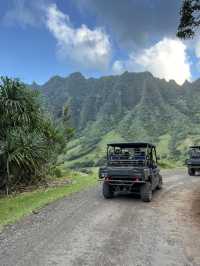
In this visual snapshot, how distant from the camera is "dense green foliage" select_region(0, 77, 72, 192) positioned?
13.6 meters

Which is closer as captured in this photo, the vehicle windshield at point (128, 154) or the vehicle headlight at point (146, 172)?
the vehicle headlight at point (146, 172)

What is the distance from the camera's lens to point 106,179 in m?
11.3

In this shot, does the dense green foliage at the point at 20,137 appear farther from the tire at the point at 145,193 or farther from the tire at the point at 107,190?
the tire at the point at 145,193

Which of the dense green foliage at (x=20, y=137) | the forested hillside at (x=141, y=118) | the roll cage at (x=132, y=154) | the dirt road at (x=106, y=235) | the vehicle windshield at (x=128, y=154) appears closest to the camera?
the dirt road at (x=106, y=235)

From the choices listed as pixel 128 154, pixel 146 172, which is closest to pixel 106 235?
pixel 146 172

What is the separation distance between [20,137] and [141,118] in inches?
5719

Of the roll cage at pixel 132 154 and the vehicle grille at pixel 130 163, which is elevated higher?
the roll cage at pixel 132 154

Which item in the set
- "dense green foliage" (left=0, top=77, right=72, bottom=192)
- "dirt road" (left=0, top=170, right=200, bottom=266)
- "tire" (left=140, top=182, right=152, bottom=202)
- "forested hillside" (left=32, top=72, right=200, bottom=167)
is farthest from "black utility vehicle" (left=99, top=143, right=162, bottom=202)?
"forested hillside" (left=32, top=72, right=200, bottom=167)

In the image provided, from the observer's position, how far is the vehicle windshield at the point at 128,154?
1202cm

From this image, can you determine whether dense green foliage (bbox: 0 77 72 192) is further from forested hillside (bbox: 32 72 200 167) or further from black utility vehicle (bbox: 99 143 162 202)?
forested hillside (bbox: 32 72 200 167)

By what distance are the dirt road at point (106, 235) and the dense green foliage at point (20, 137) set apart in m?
3.96

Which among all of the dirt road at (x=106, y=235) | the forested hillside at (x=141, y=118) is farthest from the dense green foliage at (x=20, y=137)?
the forested hillside at (x=141, y=118)

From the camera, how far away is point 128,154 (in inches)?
486

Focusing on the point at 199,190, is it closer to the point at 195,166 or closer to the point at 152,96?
the point at 195,166
